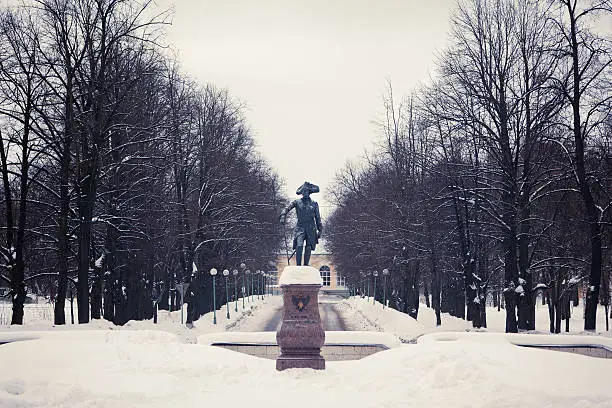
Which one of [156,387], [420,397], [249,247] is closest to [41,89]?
[156,387]

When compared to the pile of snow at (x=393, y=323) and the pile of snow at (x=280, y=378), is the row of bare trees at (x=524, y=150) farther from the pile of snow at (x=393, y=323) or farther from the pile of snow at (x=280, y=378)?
the pile of snow at (x=280, y=378)

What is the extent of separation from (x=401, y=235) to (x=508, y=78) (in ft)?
46.0

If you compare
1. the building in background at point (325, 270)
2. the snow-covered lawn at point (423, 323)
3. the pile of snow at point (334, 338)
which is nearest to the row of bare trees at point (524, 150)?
the snow-covered lawn at point (423, 323)

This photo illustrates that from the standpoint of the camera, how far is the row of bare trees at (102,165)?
22.1 m

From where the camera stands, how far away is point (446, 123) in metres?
27.8

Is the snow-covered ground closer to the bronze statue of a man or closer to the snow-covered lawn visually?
the bronze statue of a man

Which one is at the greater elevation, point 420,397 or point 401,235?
point 401,235

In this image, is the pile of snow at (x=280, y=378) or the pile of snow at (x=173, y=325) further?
the pile of snow at (x=173, y=325)

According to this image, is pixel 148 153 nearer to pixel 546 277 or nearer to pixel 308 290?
pixel 308 290

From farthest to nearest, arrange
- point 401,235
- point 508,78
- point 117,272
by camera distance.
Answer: point 401,235 < point 117,272 < point 508,78

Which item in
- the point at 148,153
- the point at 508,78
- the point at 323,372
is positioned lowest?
the point at 323,372

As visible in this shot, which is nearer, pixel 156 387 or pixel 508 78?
pixel 156 387

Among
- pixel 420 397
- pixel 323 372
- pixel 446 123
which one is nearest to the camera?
pixel 420 397

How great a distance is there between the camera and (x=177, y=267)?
4909 cm
